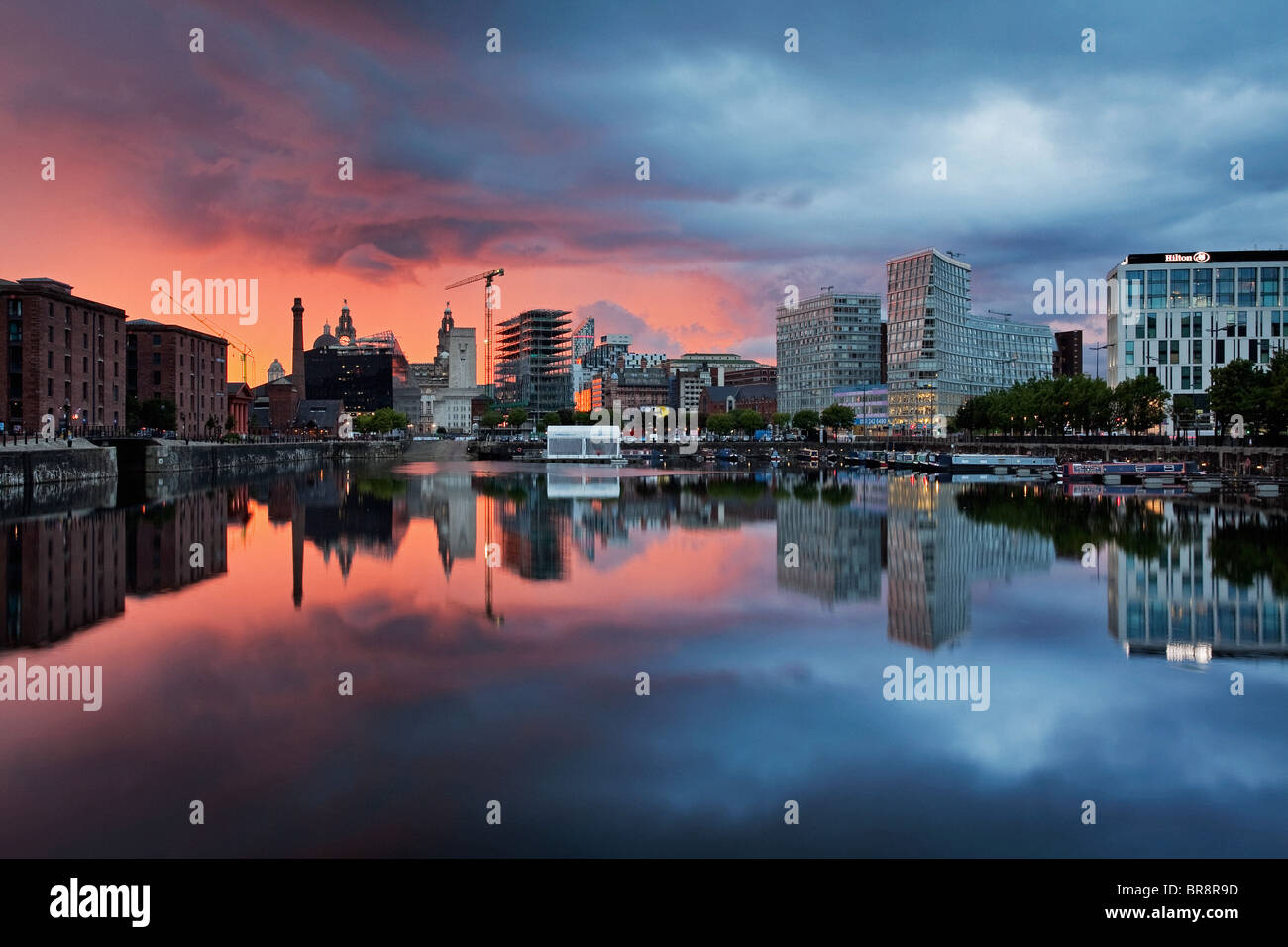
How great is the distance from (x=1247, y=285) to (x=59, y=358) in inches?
5520

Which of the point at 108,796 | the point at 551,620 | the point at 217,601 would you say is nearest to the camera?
the point at 108,796

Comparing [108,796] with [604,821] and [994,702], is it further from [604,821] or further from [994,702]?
[994,702]

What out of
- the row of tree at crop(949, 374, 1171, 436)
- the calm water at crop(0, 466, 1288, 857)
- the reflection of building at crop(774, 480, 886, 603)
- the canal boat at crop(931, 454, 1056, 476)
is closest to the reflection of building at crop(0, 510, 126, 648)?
the calm water at crop(0, 466, 1288, 857)

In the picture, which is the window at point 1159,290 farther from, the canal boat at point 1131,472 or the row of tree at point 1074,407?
the canal boat at point 1131,472

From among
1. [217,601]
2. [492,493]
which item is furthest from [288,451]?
[217,601]

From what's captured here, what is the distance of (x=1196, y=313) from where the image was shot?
124312 millimetres

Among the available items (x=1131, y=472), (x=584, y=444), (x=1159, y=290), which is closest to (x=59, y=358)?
(x=584, y=444)

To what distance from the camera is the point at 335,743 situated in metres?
13.0

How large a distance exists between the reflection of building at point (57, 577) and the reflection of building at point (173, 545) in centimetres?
50

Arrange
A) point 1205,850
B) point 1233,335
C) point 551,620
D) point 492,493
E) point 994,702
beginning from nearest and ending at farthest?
point 1205,850 → point 994,702 → point 551,620 → point 492,493 → point 1233,335

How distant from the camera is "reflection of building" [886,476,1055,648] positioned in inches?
861

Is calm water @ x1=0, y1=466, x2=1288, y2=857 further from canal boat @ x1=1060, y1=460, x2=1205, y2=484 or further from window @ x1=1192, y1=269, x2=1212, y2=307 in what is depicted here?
window @ x1=1192, y1=269, x2=1212, y2=307

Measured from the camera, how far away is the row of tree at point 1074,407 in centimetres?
10269
